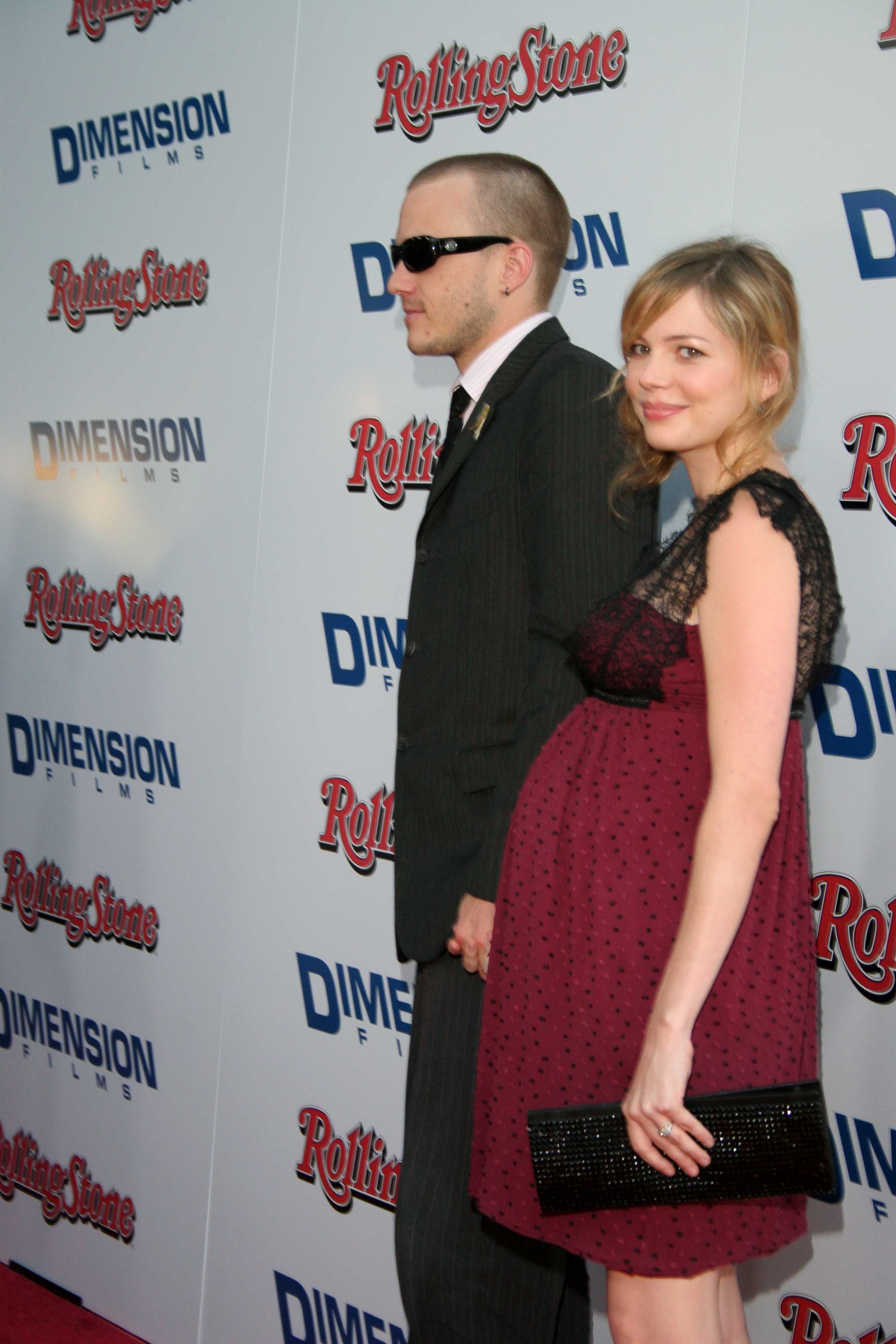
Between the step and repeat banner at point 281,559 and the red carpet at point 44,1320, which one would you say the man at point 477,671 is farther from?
the red carpet at point 44,1320

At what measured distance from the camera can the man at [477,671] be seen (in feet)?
5.57

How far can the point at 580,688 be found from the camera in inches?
66.5

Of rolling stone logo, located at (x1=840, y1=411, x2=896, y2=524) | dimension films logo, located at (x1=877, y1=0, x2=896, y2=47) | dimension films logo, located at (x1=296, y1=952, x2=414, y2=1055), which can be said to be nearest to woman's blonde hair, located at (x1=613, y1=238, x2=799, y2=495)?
rolling stone logo, located at (x1=840, y1=411, x2=896, y2=524)

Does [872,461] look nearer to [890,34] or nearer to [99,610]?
[890,34]

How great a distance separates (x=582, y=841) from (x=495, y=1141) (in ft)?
1.26

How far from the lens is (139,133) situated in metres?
3.07

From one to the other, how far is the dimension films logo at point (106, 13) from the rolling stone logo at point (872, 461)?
203cm

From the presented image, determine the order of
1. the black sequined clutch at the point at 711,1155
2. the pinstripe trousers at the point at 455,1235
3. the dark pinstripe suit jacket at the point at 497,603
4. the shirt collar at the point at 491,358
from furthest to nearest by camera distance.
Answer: the shirt collar at the point at 491,358 < the pinstripe trousers at the point at 455,1235 < the dark pinstripe suit jacket at the point at 497,603 < the black sequined clutch at the point at 711,1155

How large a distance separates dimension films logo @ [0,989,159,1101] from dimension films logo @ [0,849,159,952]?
195mm

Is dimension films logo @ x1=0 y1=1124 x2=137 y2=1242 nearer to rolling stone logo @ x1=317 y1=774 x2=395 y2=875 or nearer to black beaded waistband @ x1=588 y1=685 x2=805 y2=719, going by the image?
rolling stone logo @ x1=317 y1=774 x2=395 y2=875

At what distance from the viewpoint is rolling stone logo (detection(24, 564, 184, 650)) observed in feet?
9.80

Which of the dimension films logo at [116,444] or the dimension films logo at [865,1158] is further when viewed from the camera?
the dimension films logo at [116,444]

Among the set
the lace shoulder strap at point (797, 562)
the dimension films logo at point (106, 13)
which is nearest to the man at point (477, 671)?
the lace shoulder strap at point (797, 562)

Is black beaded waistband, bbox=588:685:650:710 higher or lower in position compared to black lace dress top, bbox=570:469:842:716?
lower
